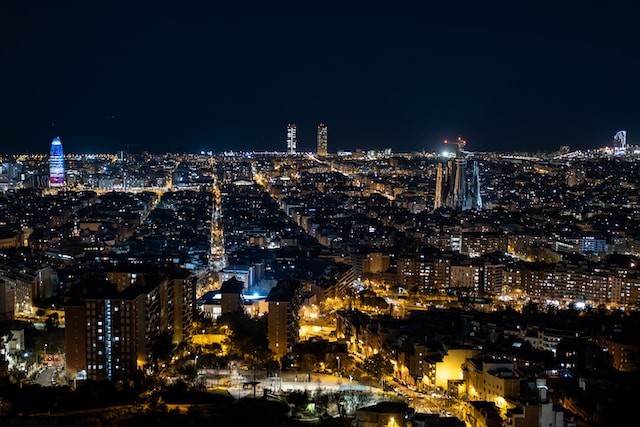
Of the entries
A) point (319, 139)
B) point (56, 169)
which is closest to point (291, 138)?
point (319, 139)

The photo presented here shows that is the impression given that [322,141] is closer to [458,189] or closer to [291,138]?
[291,138]

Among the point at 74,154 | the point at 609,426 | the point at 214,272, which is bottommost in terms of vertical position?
the point at 609,426

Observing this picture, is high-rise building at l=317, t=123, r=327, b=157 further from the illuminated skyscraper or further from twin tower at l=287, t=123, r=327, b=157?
the illuminated skyscraper

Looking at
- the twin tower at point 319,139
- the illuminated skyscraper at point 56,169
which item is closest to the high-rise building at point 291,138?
the twin tower at point 319,139

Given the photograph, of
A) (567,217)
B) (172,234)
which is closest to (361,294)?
(172,234)

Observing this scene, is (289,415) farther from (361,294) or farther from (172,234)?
(172,234)

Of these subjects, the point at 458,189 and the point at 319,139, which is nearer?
the point at 458,189

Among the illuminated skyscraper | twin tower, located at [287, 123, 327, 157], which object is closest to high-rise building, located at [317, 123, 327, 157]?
twin tower, located at [287, 123, 327, 157]

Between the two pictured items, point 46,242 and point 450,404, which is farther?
point 46,242

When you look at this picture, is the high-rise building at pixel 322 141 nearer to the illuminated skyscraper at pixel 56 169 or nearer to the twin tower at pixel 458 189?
the illuminated skyscraper at pixel 56 169
